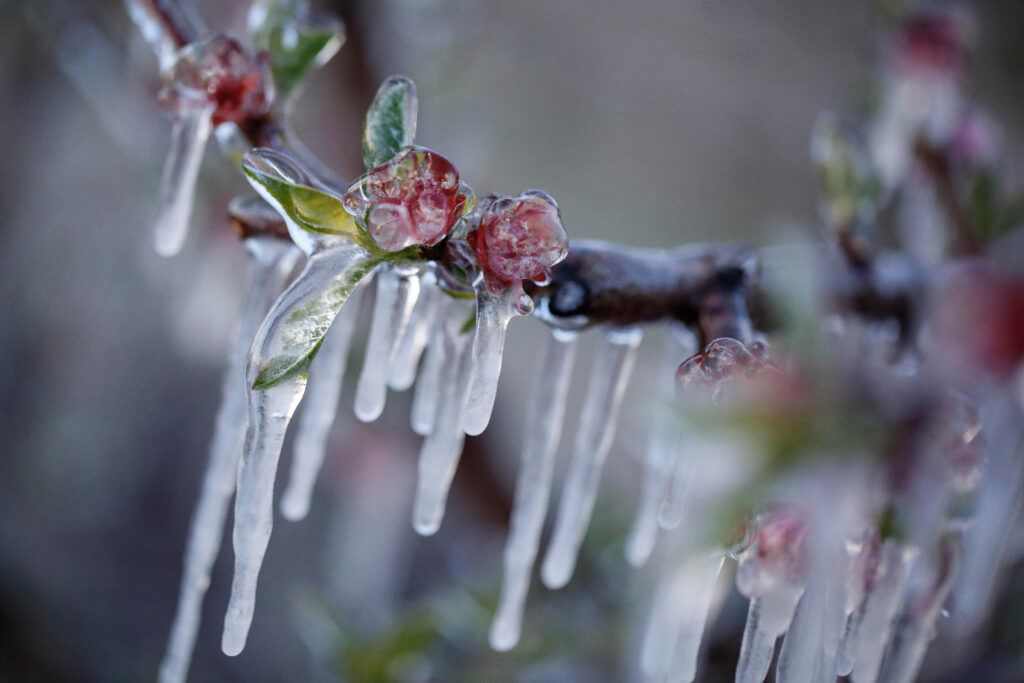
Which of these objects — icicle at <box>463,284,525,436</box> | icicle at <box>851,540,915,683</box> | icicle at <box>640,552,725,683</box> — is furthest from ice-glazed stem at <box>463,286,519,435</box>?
icicle at <box>851,540,915,683</box>

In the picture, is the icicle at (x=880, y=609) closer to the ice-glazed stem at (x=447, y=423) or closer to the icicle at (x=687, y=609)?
the icicle at (x=687, y=609)

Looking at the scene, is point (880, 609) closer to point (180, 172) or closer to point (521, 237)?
point (521, 237)

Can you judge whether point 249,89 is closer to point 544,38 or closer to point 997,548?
point 997,548

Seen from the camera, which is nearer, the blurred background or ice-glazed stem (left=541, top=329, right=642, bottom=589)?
ice-glazed stem (left=541, top=329, right=642, bottom=589)

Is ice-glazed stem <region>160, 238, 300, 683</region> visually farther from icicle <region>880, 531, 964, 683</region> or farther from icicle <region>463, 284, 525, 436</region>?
icicle <region>880, 531, 964, 683</region>

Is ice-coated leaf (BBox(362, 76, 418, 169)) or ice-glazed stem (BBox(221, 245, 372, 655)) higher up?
ice-coated leaf (BBox(362, 76, 418, 169))

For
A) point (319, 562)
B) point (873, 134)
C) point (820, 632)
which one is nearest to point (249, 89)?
point (820, 632)

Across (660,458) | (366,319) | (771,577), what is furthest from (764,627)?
(366,319)
